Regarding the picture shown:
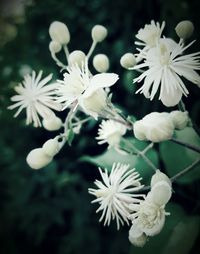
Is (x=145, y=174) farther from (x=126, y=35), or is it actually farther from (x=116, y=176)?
(x=126, y=35)

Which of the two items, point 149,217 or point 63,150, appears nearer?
point 149,217

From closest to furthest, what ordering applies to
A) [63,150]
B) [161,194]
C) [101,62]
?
[161,194], [101,62], [63,150]

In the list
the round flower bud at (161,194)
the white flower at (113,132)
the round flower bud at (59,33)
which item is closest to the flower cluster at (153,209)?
the round flower bud at (161,194)

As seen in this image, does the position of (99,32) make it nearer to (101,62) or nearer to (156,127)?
(101,62)

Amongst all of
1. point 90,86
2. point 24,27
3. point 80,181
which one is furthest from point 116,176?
point 24,27

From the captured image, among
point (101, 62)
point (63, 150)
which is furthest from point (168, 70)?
point (63, 150)

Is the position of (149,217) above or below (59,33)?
below

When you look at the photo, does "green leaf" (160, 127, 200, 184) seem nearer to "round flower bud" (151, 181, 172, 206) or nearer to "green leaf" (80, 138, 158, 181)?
"green leaf" (80, 138, 158, 181)
